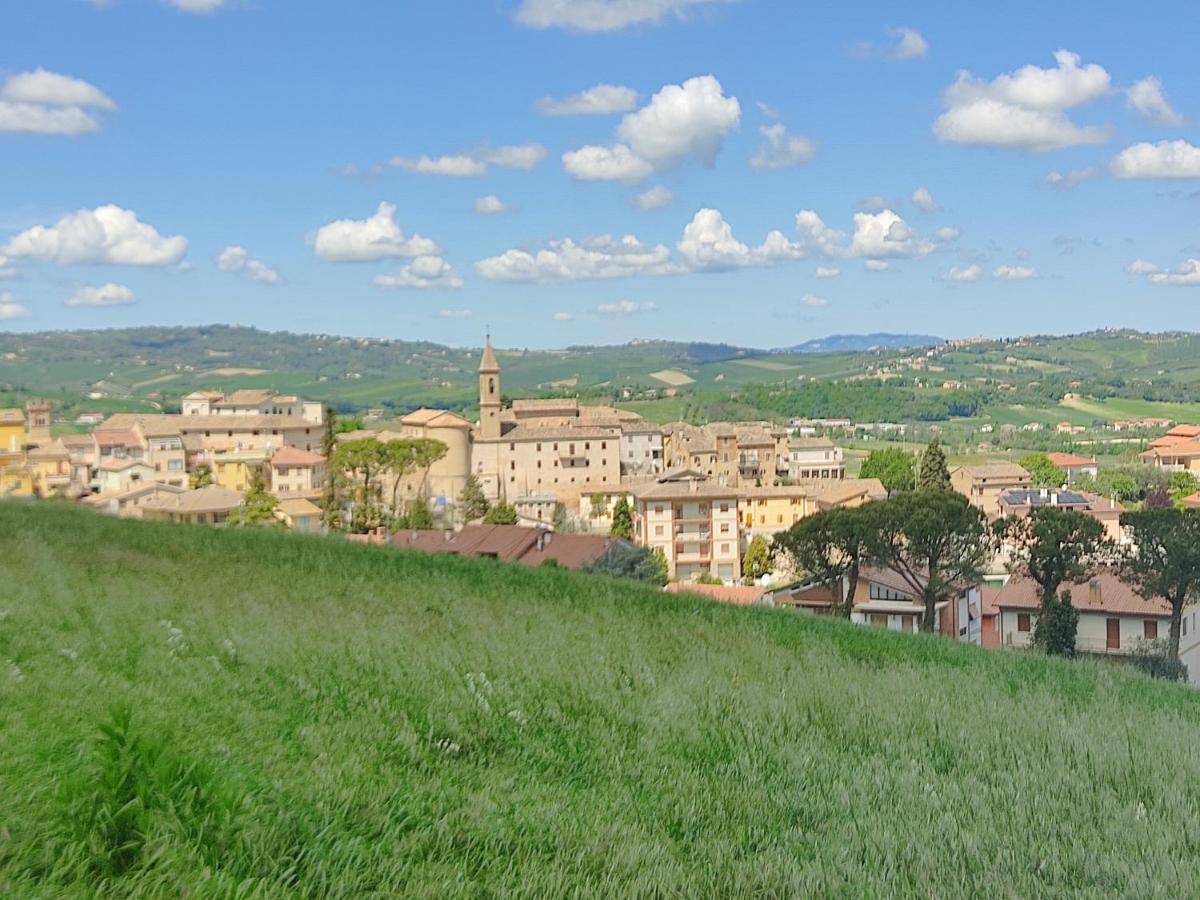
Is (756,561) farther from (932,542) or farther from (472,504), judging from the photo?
(932,542)

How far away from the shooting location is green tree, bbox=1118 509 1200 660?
69.8ft

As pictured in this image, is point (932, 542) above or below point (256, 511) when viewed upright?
above

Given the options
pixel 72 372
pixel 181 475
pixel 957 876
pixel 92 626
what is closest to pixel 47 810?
pixel 957 876

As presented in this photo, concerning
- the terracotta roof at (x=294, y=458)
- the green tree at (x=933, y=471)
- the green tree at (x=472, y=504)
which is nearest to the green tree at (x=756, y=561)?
the green tree at (x=933, y=471)

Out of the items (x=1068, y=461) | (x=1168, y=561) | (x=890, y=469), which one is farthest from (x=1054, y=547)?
(x=1068, y=461)

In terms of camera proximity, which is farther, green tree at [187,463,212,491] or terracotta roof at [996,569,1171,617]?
green tree at [187,463,212,491]

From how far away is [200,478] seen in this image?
148 feet

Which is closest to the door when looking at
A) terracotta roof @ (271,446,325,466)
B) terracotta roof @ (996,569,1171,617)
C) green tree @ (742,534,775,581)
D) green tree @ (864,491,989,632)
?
terracotta roof @ (996,569,1171,617)

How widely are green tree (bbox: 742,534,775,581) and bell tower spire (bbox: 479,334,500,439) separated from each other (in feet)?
87.2

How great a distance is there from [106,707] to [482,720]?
164 centimetres

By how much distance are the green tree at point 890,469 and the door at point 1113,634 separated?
39.5m

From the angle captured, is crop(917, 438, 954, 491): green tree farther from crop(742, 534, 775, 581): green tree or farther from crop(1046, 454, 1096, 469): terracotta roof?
crop(1046, 454, 1096, 469): terracotta roof

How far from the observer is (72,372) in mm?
125062

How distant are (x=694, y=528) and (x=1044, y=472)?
99.7 ft
